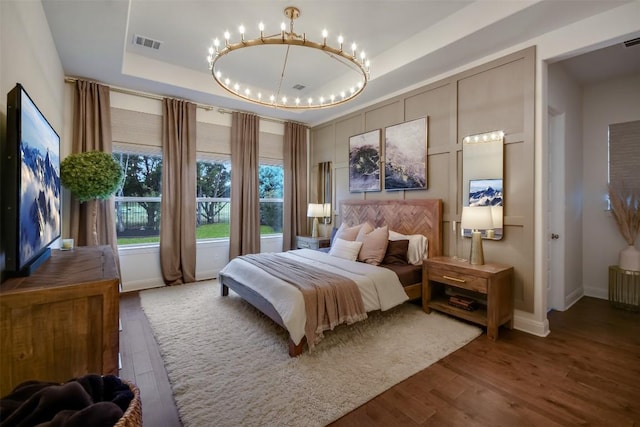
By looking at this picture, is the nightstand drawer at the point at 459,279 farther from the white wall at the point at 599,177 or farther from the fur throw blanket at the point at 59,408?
the fur throw blanket at the point at 59,408

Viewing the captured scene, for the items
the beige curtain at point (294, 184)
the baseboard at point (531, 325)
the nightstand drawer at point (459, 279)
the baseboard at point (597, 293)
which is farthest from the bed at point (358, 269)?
the baseboard at point (597, 293)

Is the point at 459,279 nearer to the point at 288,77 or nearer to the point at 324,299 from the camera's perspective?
the point at 324,299

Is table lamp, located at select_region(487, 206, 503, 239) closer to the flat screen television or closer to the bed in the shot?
the bed

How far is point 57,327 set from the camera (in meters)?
1.40

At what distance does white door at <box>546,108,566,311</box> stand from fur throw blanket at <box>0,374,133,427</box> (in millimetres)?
4478

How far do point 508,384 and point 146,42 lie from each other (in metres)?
5.21

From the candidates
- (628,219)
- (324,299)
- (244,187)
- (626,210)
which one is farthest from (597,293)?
(244,187)

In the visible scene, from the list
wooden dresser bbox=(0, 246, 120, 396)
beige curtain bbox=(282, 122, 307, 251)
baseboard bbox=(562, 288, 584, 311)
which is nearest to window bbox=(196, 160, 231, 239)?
beige curtain bbox=(282, 122, 307, 251)

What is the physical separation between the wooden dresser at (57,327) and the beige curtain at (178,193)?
9.96 feet

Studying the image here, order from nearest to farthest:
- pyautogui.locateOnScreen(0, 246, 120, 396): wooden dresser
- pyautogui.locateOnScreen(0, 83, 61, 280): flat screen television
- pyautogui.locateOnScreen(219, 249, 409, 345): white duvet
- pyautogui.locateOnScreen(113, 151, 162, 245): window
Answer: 1. pyautogui.locateOnScreen(0, 246, 120, 396): wooden dresser
2. pyautogui.locateOnScreen(0, 83, 61, 280): flat screen television
3. pyautogui.locateOnScreen(219, 249, 409, 345): white duvet
4. pyautogui.locateOnScreen(113, 151, 162, 245): window

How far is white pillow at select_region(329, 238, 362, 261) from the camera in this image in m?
3.82

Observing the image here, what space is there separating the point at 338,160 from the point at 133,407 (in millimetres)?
4923

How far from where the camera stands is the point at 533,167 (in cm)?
296

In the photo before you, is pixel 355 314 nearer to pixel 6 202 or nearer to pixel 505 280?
pixel 505 280
